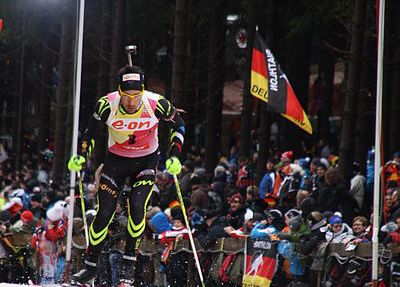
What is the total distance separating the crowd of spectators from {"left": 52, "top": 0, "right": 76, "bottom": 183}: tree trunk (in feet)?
21.1

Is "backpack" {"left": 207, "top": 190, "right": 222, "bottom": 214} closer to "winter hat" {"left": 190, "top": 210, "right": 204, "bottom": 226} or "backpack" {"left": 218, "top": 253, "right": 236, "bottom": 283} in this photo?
"winter hat" {"left": 190, "top": 210, "right": 204, "bottom": 226}

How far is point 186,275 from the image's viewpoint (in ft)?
52.0

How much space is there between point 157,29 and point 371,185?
10.6m

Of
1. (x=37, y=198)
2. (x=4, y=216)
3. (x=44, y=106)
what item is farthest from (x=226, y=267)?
(x=44, y=106)

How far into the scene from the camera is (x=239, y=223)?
54.3 feet

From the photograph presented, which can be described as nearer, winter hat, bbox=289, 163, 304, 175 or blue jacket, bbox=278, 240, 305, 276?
blue jacket, bbox=278, 240, 305, 276

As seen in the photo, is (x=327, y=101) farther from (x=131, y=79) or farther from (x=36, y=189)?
(x=131, y=79)

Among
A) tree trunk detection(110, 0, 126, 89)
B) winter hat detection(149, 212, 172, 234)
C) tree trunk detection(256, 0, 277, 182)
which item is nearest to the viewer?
winter hat detection(149, 212, 172, 234)

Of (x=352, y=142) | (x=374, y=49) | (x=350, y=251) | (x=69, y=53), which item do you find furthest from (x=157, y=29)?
(x=350, y=251)

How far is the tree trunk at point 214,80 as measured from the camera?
27.6 m

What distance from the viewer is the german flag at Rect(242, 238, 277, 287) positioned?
588 inches

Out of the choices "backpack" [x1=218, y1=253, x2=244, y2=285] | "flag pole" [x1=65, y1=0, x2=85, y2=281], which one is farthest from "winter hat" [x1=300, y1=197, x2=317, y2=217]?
"flag pole" [x1=65, y1=0, x2=85, y2=281]

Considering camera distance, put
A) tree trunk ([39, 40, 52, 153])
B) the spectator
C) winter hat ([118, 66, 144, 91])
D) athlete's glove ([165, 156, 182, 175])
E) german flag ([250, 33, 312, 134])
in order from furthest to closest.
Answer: tree trunk ([39, 40, 52, 153]), german flag ([250, 33, 312, 134]), the spectator, athlete's glove ([165, 156, 182, 175]), winter hat ([118, 66, 144, 91])

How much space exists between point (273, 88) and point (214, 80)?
28.0 ft
